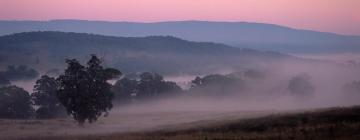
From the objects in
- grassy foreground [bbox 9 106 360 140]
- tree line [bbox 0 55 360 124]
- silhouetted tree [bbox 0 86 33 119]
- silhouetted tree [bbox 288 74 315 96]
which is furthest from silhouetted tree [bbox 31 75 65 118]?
silhouetted tree [bbox 288 74 315 96]

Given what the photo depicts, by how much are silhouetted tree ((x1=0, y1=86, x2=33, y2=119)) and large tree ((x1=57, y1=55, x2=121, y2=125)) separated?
29.5m

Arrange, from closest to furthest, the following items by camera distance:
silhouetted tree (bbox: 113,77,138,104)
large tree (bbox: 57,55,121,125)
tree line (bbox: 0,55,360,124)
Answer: large tree (bbox: 57,55,121,125)
tree line (bbox: 0,55,360,124)
silhouetted tree (bbox: 113,77,138,104)

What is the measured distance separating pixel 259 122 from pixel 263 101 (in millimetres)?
88343

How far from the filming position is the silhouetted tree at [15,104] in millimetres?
92188

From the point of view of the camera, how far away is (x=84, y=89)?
64.4 meters

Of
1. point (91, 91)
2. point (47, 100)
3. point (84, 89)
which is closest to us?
point (84, 89)

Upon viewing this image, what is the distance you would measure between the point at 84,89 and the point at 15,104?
33.9 m

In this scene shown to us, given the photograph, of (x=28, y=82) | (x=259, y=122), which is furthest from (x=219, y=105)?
(x=28, y=82)

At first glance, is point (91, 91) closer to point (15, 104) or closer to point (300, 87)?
point (15, 104)

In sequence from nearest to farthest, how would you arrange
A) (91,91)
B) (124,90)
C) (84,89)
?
(84,89)
(91,91)
(124,90)

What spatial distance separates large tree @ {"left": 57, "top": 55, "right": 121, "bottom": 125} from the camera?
211 feet

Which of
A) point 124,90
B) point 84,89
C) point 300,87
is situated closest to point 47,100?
point 124,90

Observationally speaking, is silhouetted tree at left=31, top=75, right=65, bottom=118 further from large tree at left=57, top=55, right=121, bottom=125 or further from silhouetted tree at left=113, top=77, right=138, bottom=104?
large tree at left=57, top=55, right=121, bottom=125

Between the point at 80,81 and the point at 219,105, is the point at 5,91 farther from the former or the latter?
the point at 219,105
